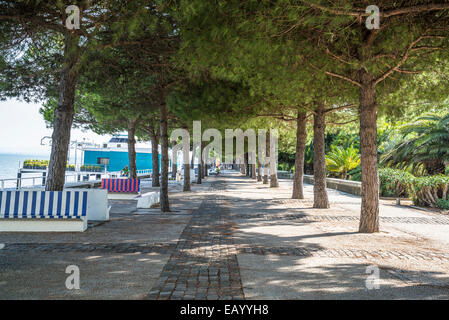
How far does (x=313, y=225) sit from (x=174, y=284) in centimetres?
627

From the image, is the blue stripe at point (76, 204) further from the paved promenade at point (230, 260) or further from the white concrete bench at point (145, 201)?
the white concrete bench at point (145, 201)

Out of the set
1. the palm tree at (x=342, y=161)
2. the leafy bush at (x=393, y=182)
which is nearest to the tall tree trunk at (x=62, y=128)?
the leafy bush at (x=393, y=182)

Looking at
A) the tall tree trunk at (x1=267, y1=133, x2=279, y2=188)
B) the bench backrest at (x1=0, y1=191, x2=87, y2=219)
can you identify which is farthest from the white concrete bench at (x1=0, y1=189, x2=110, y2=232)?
the tall tree trunk at (x1=267, y1=133, x2=279, y2=188)

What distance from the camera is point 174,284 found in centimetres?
473

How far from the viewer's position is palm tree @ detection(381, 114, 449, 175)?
56.5 feet

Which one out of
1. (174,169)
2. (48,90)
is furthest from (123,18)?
(174,169)

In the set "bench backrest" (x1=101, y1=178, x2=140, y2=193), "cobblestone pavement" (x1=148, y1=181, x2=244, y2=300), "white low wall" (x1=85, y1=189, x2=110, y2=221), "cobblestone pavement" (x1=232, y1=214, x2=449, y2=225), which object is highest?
"bench backrest" (x1=101, y1=178, x2=140, y2=193)

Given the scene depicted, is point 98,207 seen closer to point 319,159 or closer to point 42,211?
point 42,211

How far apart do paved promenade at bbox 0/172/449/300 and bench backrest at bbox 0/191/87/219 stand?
0.60 metres

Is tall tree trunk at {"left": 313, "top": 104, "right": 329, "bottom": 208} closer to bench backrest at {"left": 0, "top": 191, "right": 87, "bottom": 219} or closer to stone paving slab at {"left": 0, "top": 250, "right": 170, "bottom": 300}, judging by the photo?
bench backrest at {"left": 0, "top": 191, "right": 87, "bottom": 219}

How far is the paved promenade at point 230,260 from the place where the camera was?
4.48 meters

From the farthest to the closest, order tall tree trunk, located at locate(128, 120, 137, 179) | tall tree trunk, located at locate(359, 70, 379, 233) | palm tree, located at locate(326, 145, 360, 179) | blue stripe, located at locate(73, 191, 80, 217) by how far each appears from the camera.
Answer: palm tree, located at locate(326, 145, 360, 179), tall tree trunk, located at locate(128, 120, 137, 179), tall tree trunk, located at locate(359, 70, 379, 233), blue stripe, located at locate(73, 191, 80, 217)

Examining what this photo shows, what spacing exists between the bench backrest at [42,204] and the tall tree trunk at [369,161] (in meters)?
6.95

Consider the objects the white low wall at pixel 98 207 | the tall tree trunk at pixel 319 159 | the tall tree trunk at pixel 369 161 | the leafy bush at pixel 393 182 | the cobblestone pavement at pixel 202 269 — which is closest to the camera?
the cobblestone pavement at pixel 202 269
